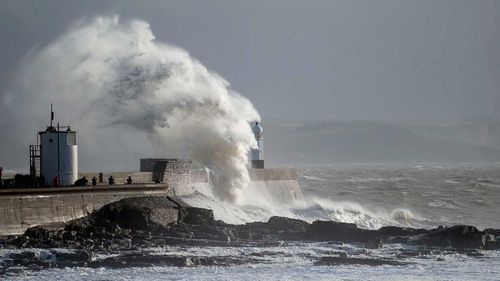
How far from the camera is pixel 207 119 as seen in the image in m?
37.2

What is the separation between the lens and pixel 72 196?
25.1m

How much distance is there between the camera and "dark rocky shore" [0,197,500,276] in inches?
821

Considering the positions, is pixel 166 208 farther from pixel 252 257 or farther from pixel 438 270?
pixel 438 270

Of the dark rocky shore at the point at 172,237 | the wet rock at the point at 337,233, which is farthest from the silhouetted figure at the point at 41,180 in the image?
the wet rock at the point at 337,233

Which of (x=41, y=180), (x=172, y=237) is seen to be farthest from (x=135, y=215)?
(x=41, y=180)

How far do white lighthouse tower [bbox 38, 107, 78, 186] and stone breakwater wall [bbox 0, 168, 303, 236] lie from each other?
104 centimetres

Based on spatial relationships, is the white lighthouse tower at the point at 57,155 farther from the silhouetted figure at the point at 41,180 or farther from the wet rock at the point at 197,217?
the wet rock at the point at 197,217

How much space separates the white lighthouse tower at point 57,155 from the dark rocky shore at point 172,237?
204 cm

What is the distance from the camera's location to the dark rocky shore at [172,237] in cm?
2086

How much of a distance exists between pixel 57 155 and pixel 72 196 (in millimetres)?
1952

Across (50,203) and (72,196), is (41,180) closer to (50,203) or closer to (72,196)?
(72,196)

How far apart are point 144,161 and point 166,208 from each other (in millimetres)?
5489

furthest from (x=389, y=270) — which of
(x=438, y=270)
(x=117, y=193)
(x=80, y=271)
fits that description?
(x=117, y=193)

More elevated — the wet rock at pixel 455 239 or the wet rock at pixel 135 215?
the wet rock at pixel 135 215
